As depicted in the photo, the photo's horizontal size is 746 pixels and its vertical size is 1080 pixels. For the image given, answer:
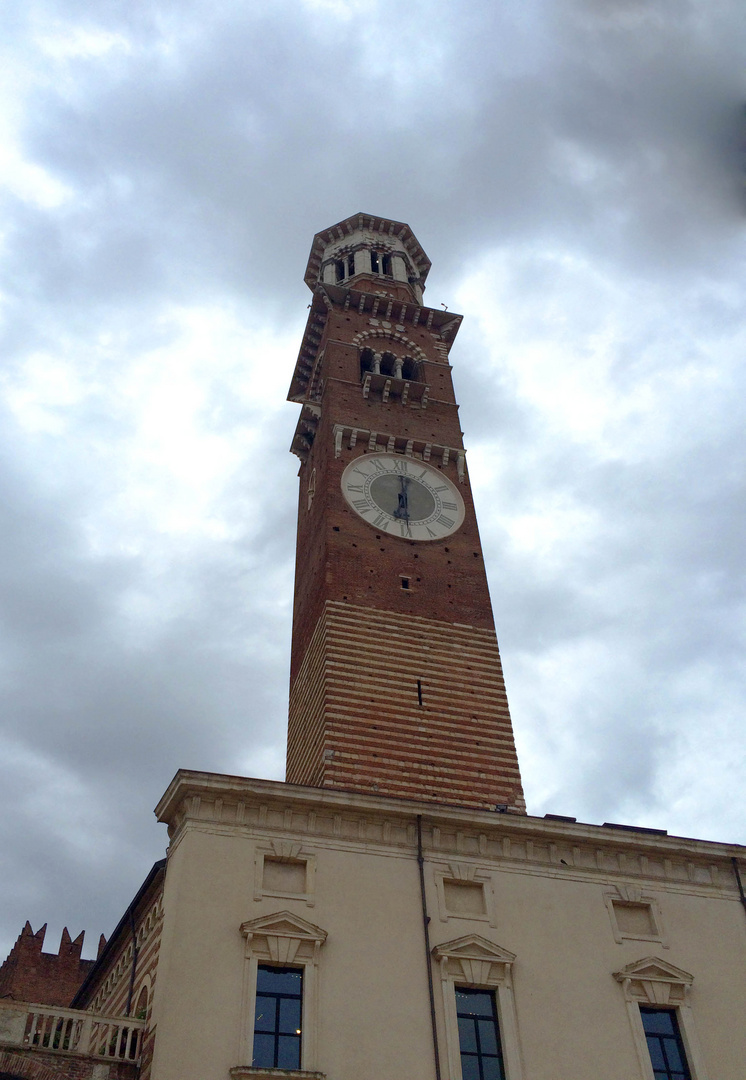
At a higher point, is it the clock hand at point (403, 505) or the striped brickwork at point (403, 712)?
the clock hand at point (403, 505)

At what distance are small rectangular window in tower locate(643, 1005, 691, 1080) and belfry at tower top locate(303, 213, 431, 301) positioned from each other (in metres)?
31.4

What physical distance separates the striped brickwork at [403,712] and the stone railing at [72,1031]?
9.07 meters

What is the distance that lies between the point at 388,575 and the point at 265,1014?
15694mm

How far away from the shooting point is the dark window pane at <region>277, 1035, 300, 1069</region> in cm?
1546

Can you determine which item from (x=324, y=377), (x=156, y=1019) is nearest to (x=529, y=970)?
(x=156, y=1019)

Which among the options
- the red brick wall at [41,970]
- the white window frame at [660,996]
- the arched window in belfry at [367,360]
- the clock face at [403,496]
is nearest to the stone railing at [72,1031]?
the white window frame at [660,996]

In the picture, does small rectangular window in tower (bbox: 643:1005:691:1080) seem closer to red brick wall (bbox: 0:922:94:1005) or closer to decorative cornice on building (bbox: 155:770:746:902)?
decorative cornice on building (bbox: 155:770:746:902)

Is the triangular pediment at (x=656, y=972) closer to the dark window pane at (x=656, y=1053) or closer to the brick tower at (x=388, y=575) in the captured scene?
the dark window pane at (x=656, y=1053)

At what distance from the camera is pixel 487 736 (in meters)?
27.2

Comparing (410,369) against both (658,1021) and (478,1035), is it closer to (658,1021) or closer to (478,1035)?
(658,1021)

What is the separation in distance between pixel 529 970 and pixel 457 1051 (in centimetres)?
197

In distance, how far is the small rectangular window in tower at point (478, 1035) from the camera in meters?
16.2

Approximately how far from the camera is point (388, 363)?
1503 inches

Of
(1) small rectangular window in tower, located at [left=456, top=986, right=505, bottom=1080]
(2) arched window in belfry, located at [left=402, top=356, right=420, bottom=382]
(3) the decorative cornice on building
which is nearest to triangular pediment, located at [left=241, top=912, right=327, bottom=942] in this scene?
(3) the decorative cornice on building
